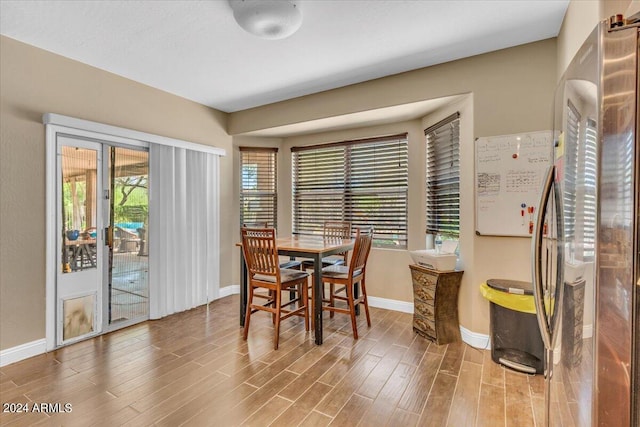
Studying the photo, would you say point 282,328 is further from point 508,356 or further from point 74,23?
point 74,23

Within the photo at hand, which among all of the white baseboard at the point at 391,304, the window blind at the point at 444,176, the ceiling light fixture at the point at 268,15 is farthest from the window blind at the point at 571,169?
the white baseboard at the point at 391,304

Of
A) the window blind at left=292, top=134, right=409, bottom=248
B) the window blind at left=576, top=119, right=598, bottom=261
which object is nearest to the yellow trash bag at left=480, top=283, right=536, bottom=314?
the window blind at left=292, top=134, right=409, bottom=248

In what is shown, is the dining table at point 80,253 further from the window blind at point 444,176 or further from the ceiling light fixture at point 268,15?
the window blind at point 444,176

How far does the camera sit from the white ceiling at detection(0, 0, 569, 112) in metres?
2.13

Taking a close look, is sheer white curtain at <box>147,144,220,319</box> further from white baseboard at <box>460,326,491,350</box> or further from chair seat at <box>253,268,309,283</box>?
white baseboard at <box>460,326,491,350</box>

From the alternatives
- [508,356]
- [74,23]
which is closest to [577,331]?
[508,356]

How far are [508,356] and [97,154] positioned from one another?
4.23 metres

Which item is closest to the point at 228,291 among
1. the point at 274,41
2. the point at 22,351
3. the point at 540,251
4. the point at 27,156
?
the point at 22,351

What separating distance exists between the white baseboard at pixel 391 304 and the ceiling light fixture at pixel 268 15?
10.2 ft

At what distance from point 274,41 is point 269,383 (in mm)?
2690

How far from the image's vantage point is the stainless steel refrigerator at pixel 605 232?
0.83 m

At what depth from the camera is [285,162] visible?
4734mm

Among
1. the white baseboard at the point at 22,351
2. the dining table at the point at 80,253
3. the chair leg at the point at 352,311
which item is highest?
the dining table at the point at 80,253

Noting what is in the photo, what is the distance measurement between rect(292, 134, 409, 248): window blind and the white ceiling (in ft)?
3.34
